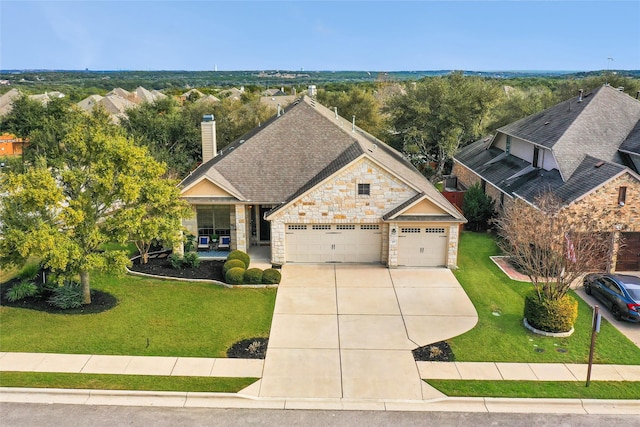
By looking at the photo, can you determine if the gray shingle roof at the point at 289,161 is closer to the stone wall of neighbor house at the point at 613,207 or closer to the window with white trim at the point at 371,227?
the window with white trim at the point at 371,227

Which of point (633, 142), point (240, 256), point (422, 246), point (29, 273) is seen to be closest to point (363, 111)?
point (633, 142)

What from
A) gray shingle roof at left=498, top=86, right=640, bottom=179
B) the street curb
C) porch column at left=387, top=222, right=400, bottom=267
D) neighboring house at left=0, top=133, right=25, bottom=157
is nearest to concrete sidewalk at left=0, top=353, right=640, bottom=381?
the street curb

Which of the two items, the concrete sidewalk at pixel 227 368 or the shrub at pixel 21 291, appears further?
the shrub at pixel 21 291

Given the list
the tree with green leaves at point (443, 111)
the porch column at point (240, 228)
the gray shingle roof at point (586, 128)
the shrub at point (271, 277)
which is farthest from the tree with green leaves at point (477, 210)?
the shrub at point (271, 277)

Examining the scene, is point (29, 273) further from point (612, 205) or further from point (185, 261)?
point (612, 205)

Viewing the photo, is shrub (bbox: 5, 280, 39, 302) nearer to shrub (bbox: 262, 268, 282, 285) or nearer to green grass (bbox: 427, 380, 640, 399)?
shrub (bbox: 262, 268, 282, 285)

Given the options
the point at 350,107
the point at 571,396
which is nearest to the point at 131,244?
the point at 571,396
